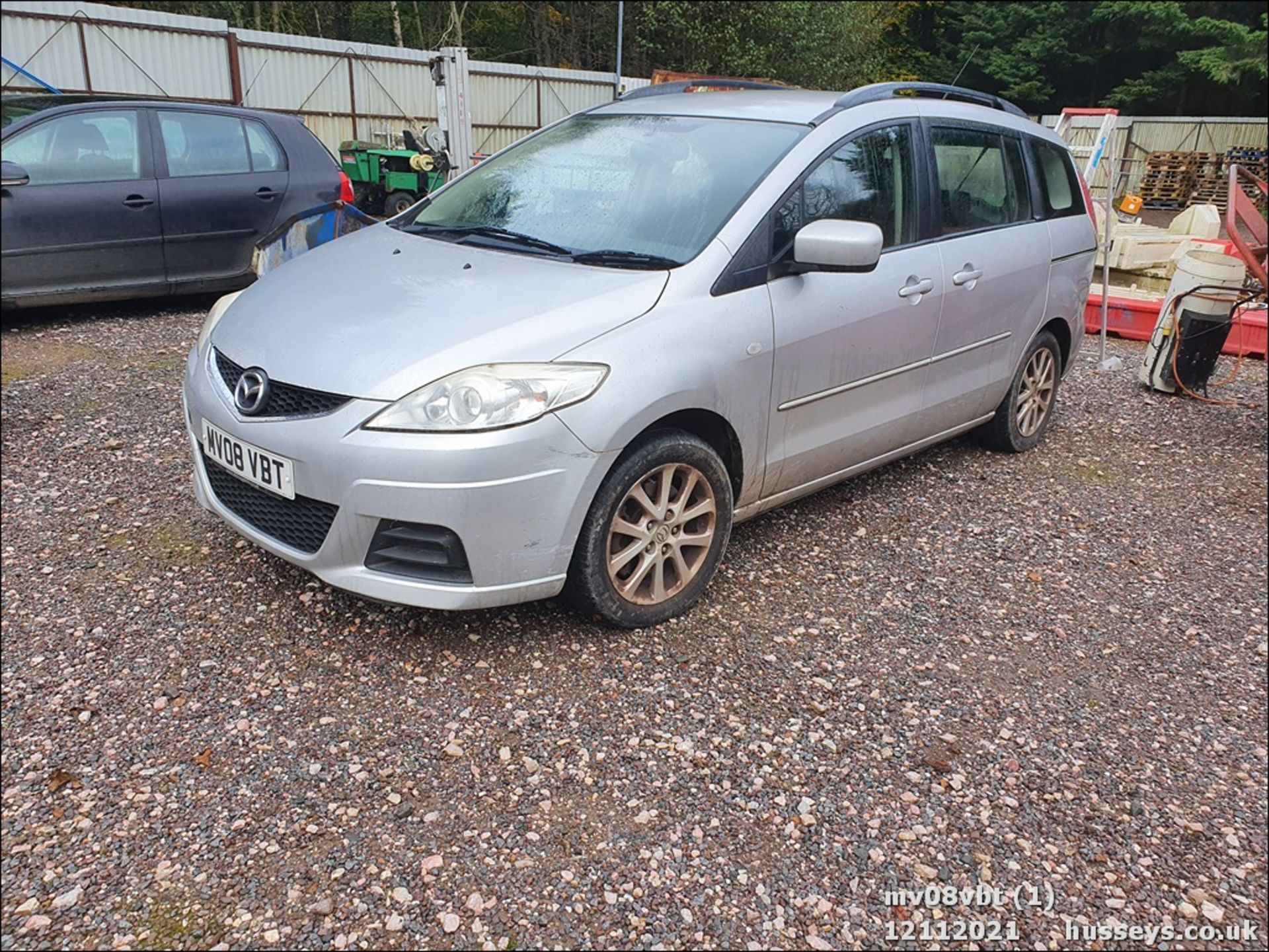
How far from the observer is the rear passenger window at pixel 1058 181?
527 centimetres

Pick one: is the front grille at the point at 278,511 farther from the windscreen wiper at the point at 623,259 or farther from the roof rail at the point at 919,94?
the roof rail at the point at 919,94

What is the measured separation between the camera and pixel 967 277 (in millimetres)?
4523

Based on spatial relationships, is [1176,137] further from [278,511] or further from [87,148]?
[278,511]

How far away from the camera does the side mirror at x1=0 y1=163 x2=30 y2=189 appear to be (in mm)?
522

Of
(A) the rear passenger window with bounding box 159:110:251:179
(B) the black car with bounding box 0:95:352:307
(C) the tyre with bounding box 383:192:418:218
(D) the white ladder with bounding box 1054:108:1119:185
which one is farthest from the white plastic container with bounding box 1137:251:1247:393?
(C) the tyre with bounding box 383:192:418:218

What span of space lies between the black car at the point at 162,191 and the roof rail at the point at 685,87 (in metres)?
2.96

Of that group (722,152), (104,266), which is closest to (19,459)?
(104,266)

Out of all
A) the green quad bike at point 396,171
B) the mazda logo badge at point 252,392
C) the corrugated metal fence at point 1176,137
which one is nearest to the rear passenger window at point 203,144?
the mazda logo badge at point 252,392

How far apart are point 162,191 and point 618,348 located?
17.2 ft

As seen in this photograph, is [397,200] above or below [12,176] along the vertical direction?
below

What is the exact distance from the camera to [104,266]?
21.6 feet

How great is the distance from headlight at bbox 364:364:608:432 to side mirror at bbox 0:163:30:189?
2.26 m

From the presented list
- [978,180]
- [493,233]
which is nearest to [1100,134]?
[978,180]

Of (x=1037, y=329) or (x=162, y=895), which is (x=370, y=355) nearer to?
(x=162, y=895)
